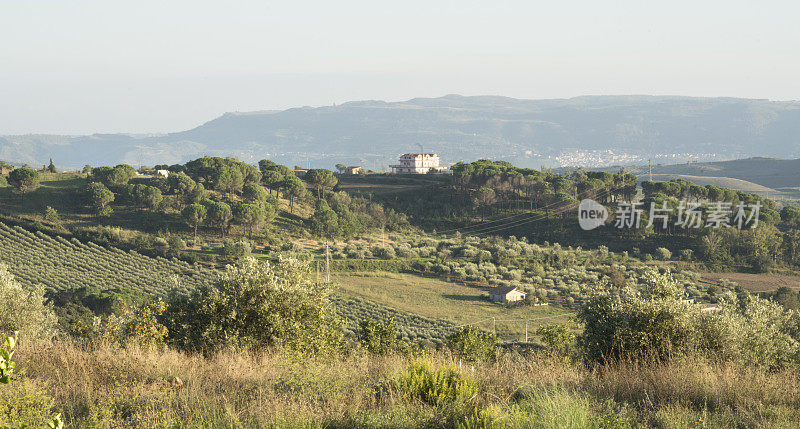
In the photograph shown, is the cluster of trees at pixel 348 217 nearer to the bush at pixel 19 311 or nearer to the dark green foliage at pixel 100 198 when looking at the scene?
the dark green foliage at pixel 100 198

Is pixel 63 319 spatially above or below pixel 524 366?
below

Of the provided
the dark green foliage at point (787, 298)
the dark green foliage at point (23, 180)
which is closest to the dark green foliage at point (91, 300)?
the dark green foliage at point (23, 180)

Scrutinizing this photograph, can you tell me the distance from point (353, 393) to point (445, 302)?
4063 cm

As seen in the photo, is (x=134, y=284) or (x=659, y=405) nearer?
(x=659, y=405)

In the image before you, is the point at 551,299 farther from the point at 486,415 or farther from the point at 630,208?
the point at 486,415

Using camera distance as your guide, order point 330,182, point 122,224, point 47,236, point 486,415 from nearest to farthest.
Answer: point 486,415, point 47,236, point 122,224, point 330,182

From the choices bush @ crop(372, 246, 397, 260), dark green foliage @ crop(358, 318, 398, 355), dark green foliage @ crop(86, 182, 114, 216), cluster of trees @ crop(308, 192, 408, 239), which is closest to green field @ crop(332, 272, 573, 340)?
bush @ crop(372, 246, 397, 260)

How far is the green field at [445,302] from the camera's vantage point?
1656 inches

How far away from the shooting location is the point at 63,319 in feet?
105

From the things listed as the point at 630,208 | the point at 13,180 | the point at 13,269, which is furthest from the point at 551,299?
the point at 13,180

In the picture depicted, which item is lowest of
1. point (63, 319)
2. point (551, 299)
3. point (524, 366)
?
point (551, 299)

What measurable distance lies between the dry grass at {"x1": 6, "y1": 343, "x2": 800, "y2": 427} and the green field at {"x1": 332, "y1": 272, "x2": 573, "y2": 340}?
29374 millimetres

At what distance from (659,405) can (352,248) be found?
58356 mm

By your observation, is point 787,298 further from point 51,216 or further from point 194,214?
point 51,216
